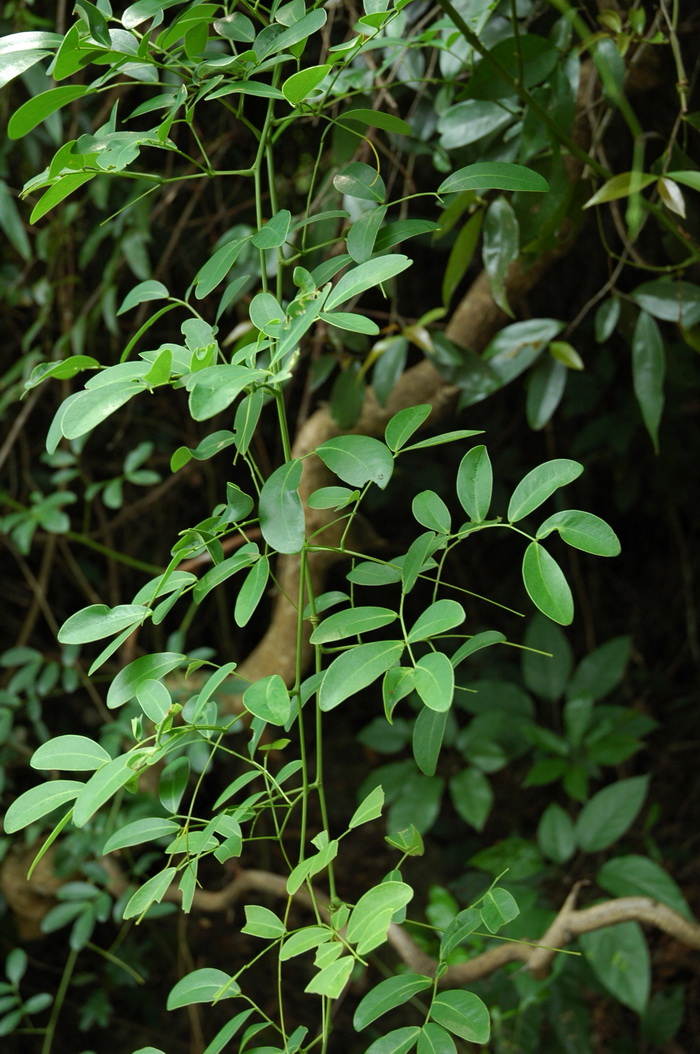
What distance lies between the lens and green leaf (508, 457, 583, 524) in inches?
16.6

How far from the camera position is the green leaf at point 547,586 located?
40cm

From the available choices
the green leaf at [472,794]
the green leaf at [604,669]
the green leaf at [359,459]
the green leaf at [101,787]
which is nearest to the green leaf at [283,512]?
the green leaf at [359,459]

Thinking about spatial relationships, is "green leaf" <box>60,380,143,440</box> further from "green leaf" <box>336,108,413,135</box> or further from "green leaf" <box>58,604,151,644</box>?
"green leaf" <box>336,108,413,135</box>

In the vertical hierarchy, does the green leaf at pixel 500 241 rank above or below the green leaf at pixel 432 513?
below

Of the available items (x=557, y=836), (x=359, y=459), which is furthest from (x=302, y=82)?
(x=557, y=836)

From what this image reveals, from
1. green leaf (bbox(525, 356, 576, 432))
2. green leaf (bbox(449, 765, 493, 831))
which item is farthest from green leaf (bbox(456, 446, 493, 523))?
green leaf (bbox(449, 765, 493, 831))

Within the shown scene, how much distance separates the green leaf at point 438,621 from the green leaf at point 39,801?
0.18 meters

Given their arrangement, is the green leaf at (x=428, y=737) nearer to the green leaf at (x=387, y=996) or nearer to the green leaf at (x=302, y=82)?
the green leaf at (x=387, y=996)

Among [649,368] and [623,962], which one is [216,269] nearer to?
[649,368]

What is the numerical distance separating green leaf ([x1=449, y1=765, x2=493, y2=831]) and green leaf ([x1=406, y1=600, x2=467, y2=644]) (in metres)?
0.97

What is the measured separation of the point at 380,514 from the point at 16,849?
37.1 inches

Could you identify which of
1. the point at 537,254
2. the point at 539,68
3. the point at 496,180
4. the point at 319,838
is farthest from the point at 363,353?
the point at 319,838

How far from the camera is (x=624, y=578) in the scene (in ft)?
6.73

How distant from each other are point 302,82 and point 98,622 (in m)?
0.27
